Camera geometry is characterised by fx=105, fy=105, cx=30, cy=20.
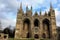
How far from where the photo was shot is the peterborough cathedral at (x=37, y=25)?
143 ft

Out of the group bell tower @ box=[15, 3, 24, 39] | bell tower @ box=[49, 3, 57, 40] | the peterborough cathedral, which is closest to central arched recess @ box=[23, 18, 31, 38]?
the peterborough cathedral

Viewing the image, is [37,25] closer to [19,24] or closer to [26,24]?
[26,24]

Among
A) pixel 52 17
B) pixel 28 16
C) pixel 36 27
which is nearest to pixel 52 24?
pixel 52 17

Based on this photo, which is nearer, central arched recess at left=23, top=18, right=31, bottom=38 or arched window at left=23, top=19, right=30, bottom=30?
central arched recess at left=23, top=18, right=31, bottom=38

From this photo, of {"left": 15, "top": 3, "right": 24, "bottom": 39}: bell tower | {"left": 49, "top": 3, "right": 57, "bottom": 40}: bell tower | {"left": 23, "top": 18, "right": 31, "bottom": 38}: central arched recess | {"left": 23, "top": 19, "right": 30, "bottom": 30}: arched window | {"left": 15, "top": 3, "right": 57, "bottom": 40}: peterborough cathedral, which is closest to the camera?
{"left": 49, "top": 3, "right": 57, "bottom": 40}: bell tower

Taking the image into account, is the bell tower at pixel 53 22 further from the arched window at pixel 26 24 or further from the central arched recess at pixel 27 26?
the arched window at pixel 26 24

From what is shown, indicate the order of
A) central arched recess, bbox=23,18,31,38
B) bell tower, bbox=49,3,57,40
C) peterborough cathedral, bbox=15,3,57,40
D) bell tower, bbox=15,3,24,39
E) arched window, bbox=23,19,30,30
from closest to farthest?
bell tower, bbox=49,3,57,40 → bell tower, bbox=15,3,24,39 → peterborough cathedral, bbox=15,3,57,40 → central arched recess, bbox=23,18,31,38 → arched window, bbox=23,19,30,30

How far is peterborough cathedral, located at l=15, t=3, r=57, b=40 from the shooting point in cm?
4344

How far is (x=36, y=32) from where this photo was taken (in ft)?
144

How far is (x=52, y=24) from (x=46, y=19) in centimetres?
356

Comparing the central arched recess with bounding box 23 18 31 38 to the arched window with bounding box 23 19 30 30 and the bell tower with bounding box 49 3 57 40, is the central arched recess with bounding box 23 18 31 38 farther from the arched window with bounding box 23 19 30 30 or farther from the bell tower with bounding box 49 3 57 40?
the bell tower with bounding box 49 3 57 40

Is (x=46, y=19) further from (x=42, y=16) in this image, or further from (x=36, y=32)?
(x=36, y=32)

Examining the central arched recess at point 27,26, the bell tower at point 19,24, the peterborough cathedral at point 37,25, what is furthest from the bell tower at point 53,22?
the bell tower at point 19,24

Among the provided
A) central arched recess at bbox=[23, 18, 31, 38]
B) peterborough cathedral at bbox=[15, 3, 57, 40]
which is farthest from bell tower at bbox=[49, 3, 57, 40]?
central arched recess at bbox=[23, 18, 31, 38]
